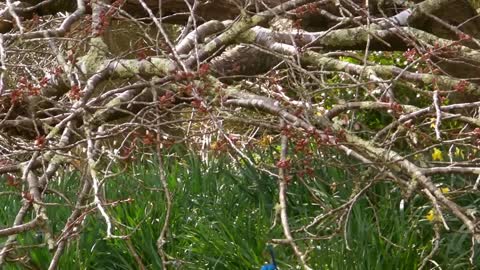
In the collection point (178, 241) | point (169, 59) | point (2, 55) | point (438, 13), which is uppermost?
point (2, 55)

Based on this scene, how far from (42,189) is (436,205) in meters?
1.47

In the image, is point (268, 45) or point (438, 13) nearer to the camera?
point (268, 45)

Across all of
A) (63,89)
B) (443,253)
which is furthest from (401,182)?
(63,89)

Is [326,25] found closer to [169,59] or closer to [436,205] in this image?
[169,59]

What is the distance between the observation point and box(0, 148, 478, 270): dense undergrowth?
369 centimetres

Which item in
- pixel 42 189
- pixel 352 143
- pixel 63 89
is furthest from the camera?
pixel 63 89

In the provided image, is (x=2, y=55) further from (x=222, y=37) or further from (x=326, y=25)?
(x=326, y=25)

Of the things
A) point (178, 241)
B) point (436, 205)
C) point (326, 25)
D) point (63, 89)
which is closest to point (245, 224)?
point (178, 241)

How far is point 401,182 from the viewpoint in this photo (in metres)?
3.33

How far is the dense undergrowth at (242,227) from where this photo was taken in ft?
12.1

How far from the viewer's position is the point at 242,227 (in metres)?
4.00

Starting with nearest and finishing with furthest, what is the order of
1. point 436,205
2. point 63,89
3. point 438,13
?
point 436,205
point 63,89
point 438,13

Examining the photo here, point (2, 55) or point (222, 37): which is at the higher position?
point (2, 55)

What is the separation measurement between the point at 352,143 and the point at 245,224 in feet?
2.61
